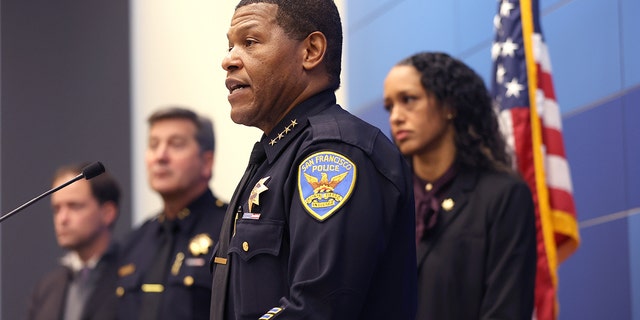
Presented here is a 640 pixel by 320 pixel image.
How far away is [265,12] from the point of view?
271 cm

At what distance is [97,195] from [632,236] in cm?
269

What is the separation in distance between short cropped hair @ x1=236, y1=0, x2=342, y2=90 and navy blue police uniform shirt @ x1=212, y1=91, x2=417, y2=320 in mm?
145

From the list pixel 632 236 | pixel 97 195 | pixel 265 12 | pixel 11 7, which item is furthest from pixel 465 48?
pixel 11 7

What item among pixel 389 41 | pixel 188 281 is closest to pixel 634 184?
pixel 188 281

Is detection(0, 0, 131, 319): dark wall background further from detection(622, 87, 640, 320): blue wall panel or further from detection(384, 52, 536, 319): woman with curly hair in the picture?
detection(622, 87, 640, 320): blue wall panel

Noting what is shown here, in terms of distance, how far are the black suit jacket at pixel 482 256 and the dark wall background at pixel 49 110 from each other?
14.6 feet

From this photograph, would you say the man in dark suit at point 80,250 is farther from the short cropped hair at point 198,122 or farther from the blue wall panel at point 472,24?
the blue wall panel at point 472,24

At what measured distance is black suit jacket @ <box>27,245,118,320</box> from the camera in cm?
518

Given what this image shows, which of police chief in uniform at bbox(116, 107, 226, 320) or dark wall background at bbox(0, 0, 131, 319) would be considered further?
dark wall background at bbox(0, 0, 131, 319)

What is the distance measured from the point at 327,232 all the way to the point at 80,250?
3.54 meters

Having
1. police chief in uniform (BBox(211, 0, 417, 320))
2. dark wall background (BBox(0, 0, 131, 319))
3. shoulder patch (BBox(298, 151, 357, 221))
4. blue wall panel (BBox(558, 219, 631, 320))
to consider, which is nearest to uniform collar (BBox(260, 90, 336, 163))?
police chief in uniform (BBox(211, 0, 417, 320))

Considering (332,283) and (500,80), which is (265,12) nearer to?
(332,283)

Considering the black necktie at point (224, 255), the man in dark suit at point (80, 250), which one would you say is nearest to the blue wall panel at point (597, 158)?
the black necktie at point (224, 255)

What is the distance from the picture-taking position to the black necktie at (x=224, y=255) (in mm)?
2582
